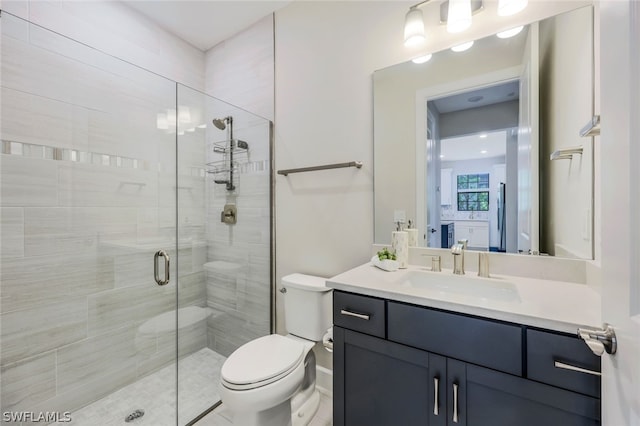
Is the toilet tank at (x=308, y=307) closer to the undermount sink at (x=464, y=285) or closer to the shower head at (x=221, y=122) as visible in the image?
the undermount sink at (x=464, y=285)

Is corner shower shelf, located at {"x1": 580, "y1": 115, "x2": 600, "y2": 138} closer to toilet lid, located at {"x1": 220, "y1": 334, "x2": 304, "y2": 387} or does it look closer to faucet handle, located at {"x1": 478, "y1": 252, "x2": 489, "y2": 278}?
faucet handle, located at {"x1": 478, "y1": 252, "x2": 489, "y2": 278}

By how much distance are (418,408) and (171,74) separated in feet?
9.24

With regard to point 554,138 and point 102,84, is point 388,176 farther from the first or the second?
point 102,84

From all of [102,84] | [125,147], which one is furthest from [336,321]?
[102,84]

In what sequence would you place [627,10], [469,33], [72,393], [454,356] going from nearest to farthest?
[627,10]
[454,356]
[469,33]
[72,393]

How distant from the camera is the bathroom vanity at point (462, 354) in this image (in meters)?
0.76

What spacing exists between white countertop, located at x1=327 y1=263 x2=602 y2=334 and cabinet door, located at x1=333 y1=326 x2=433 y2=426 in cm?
20

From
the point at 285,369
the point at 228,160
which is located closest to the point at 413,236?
the point at 285,369

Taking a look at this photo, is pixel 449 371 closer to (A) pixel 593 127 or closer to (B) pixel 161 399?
(A) pixel 593 127

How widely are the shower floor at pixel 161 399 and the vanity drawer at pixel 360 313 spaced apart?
4.09 ft

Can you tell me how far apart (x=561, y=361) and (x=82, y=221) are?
2.34m

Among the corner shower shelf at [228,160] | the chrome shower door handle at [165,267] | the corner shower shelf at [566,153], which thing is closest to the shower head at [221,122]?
the corner shower shelf at [228,160]

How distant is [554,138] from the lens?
3.89ft

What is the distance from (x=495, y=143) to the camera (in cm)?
133
